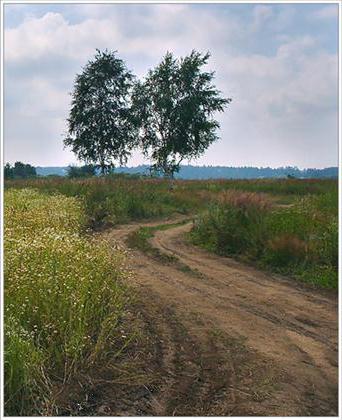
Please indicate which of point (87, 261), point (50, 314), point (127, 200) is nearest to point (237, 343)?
point (87, 261)

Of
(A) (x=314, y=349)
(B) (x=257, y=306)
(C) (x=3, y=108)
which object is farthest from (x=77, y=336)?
(B) (x=257, y=306)

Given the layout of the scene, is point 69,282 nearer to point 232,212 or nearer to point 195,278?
point 195,278

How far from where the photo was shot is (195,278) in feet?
30.6

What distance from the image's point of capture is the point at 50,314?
511 cm

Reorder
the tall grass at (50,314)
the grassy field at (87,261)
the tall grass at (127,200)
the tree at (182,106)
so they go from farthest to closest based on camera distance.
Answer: the tree at (182,106) < the tall grass at (127,200) < the grassy field at (87,261) < the tall grass at (50,314)

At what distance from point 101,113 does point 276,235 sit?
33.9 metres

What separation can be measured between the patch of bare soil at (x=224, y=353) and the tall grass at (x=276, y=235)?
1028mm

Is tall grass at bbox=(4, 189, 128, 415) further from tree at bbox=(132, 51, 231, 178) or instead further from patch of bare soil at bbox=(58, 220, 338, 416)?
tree at bbox=(132, 51, 231, 178)

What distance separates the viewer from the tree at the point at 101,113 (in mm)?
42625

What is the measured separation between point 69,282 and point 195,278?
421 cm

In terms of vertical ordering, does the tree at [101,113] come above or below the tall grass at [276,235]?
above

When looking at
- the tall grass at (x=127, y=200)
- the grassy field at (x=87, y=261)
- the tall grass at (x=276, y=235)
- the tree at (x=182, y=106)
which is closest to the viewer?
the grassy field at (x=87, y=261)

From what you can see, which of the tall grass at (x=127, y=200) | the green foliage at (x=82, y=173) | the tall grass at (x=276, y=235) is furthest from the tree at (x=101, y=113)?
the tall grass at (x=276, y=235)

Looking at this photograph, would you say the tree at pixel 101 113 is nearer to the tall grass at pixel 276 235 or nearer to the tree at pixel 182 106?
the tree at pixel 182 106
